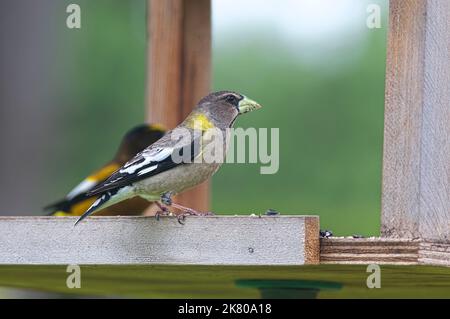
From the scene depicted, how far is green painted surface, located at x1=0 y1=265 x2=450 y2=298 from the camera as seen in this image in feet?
11.9

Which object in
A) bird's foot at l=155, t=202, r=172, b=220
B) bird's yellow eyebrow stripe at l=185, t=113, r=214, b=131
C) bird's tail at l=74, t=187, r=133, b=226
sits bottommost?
bird's foot at l=155, t=202, r=172, b=220

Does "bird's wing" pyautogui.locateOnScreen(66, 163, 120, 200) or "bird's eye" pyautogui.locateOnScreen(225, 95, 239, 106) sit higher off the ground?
"bird's eye" pyautogui.locateOnScreen(225, 95, 239, 106)

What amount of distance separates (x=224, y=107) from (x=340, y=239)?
36.6 inches

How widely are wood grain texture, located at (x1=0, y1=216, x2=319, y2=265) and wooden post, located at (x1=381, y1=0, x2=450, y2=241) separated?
51 cm

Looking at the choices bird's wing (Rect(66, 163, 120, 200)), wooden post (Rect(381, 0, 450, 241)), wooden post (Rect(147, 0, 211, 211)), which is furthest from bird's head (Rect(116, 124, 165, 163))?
wooden post (Rect(381, 0, 450, 241))

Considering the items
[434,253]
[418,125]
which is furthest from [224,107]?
[434,253]

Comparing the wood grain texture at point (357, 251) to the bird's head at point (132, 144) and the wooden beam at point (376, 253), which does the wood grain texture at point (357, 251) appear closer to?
the wooden beam at point (376, 253)

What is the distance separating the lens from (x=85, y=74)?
388 inches

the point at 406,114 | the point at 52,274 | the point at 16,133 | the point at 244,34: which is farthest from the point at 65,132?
the point at 406,114

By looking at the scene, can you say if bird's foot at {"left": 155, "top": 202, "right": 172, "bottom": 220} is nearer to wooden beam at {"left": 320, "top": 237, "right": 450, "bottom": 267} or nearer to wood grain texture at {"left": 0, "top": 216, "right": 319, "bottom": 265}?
wood grain texture at {"left": 0, "top": 216, "right": 319, "bottom": 265}

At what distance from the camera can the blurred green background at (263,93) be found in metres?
8.56

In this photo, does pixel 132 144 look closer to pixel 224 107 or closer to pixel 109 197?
pixel 224 107

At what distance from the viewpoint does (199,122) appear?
4059 mm

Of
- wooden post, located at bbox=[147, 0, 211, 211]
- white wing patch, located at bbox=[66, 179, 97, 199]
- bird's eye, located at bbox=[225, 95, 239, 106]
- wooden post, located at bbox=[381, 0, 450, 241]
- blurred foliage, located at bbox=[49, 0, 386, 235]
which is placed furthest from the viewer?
blurred foliage, located at bbox=[49, 0, 386, 235]
